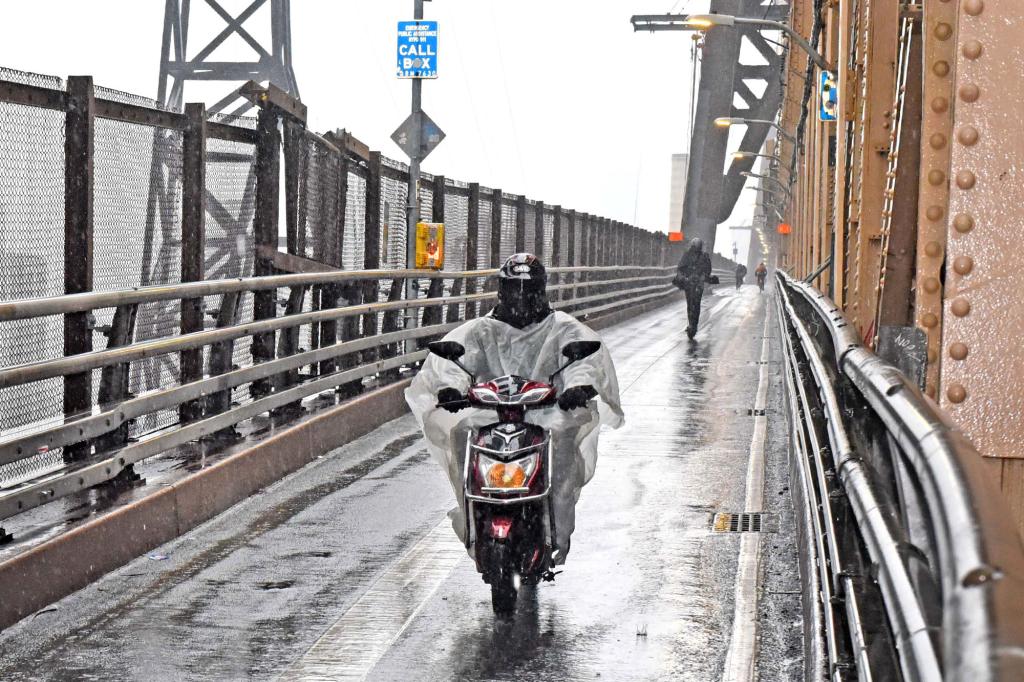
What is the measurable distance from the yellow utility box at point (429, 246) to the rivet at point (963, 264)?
13573mm

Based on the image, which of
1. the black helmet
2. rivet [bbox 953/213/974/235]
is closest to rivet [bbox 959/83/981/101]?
rivet [bbox 953/213/974/235]

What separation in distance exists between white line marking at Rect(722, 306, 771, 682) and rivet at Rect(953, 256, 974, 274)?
232cm

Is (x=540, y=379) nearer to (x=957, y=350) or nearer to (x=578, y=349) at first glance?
(x=578, y=349)

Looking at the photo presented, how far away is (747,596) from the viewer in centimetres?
710

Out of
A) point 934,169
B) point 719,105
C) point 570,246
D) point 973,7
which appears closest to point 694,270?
point 570,246

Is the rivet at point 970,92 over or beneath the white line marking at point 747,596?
over

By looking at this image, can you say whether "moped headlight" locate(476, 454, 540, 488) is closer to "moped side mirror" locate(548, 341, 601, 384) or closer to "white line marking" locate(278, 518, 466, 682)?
"moped side mirror" locate(548, 341, 601, 384)

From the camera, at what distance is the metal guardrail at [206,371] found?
703 centimetres

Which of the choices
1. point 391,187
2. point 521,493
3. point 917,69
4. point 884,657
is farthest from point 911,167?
point 391,187

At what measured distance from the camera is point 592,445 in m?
7.12

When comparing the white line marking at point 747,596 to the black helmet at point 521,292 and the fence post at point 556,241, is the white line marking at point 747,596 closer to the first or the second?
the black helmet at point 521,292

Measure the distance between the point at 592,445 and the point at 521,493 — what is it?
784mm

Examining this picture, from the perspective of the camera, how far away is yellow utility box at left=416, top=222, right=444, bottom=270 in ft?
57.0

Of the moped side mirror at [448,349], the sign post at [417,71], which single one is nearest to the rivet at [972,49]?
the moped side mirror at [448,349]
